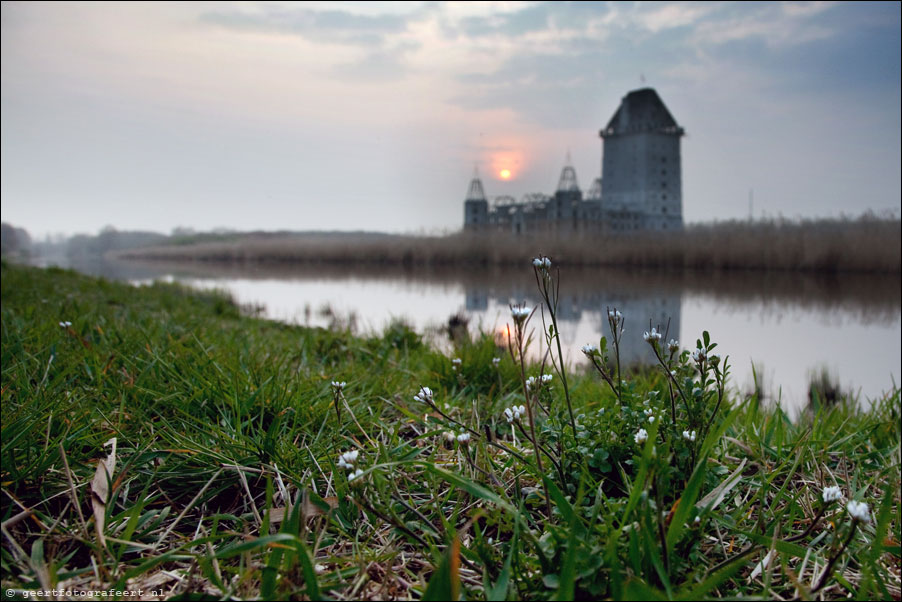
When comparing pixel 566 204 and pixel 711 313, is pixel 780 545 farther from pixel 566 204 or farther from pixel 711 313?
pixel 566 204

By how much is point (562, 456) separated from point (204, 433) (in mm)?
995

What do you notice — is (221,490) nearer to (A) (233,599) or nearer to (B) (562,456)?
(A) (233,599)

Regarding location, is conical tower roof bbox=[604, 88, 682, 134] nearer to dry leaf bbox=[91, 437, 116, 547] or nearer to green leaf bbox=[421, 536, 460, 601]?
dry leaf bbox=[91, 437, 116, 547]

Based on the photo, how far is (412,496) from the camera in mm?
1427

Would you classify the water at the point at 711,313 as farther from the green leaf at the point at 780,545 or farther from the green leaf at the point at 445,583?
the green leaf at the point at 445,583

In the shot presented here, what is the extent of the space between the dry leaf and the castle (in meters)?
34.4

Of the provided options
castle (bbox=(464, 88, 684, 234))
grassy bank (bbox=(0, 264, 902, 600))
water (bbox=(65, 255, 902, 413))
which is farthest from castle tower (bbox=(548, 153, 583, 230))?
grassy bank (bbox=(0, 264, 902, 600))

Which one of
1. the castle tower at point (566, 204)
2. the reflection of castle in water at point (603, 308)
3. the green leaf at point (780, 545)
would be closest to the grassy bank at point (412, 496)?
the green leaf at point (780, 545)

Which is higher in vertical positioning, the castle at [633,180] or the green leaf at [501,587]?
the castle at [633,180]

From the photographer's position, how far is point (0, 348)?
2193 millimetres

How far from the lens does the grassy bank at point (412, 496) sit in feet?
3.15

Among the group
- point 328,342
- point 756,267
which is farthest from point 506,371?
point 756,267

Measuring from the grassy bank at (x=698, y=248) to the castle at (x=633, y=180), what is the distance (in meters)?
12.1

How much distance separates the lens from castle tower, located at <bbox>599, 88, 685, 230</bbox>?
3809 cm
